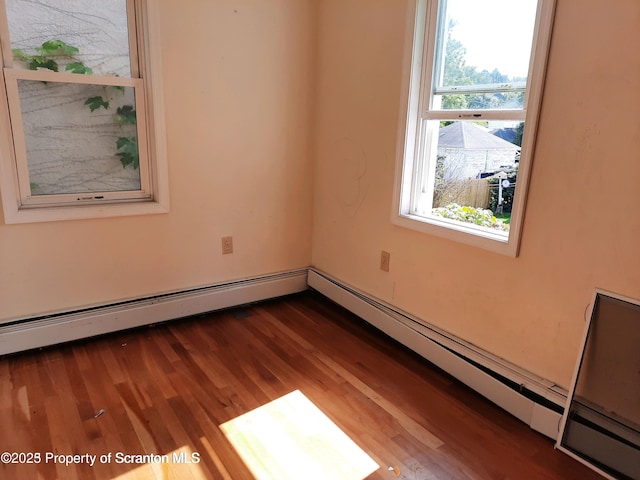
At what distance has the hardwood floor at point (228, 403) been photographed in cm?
164

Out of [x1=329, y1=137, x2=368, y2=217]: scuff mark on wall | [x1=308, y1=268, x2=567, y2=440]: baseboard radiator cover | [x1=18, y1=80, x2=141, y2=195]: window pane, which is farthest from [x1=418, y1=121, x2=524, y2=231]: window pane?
[x1=18, y1=80, x2=141, y2=195]: window pane

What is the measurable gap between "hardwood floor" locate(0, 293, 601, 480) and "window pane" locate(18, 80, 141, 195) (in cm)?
89

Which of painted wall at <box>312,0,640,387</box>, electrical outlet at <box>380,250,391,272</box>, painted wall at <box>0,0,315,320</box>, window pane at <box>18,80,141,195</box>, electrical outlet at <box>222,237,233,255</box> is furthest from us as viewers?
electrical outlet at <box>222,237,233,255</box>

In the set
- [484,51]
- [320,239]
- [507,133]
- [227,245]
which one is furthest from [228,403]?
[484,51]

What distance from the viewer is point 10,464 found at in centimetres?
157

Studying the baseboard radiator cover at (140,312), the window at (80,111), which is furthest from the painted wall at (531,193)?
the window at (80,111)

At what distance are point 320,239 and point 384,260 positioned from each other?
0.68 metres

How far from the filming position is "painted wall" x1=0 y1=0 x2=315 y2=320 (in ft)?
7.60

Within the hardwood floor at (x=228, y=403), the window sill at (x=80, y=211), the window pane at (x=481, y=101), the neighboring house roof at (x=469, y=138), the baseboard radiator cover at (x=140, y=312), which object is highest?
the window pane at (x=481, y=101)

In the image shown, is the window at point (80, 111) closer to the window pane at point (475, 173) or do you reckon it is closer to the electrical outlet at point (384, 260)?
the electrical outlet at point (384, 260)

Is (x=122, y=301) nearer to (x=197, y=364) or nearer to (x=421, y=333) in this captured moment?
(x=197, y=364)

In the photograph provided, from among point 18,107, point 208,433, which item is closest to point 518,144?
point 208,433

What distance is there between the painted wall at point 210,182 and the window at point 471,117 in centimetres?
90

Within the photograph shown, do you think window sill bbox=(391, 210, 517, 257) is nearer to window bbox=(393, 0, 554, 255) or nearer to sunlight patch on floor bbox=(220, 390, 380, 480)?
window bbox=(393, 0, 554, 255)
